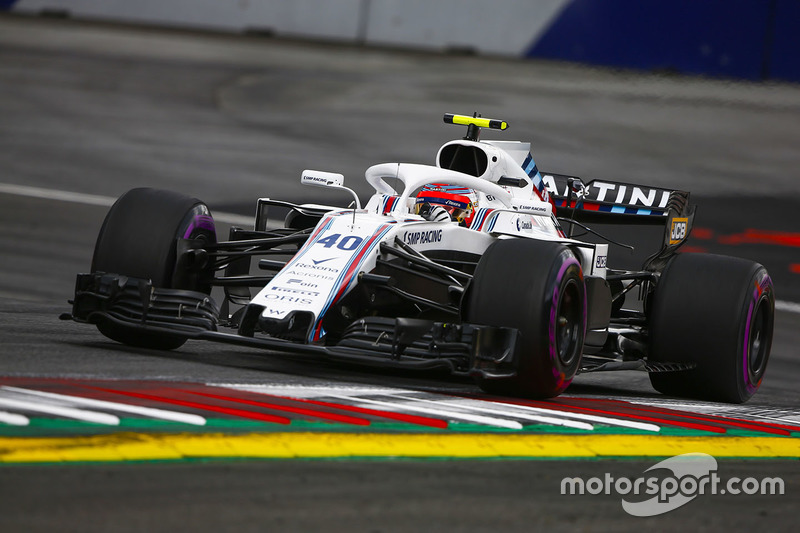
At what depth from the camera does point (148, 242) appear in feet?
30.6

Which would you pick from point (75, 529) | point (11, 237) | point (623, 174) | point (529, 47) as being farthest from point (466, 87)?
point (75, 529)

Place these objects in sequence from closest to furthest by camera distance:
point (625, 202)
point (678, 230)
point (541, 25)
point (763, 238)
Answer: point (678, 230) → point (625, 202) → point (763, 238) → point (541, 25)

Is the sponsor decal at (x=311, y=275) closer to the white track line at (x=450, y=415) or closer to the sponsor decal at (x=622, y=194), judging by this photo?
the white track line at (x=450, y=415)

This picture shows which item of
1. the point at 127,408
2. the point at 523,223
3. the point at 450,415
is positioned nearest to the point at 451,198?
the point at 523,223

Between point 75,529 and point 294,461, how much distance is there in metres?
1.41

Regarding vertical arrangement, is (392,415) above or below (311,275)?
below

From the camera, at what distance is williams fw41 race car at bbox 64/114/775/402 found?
8297 mm

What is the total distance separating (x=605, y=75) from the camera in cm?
2762

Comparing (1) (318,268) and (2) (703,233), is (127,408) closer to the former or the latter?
(1) (318,268)

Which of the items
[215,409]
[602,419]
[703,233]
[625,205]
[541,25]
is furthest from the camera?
[541,25]

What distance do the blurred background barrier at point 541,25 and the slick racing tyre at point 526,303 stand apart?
64.6ft

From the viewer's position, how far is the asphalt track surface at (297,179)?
5211mm

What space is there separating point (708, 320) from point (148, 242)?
4.08 metres

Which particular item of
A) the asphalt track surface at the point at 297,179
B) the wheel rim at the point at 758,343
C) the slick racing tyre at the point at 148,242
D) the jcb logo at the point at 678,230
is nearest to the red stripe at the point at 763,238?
the asphalt track surface at the point at 297,179
